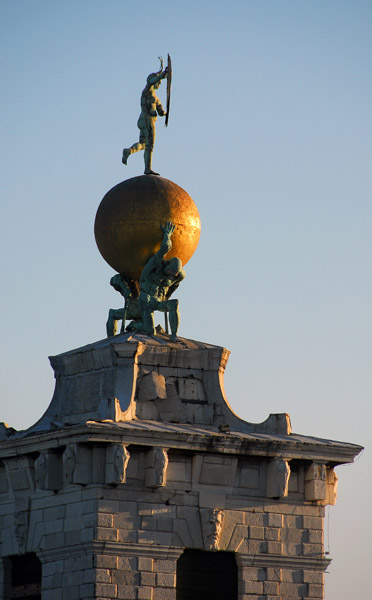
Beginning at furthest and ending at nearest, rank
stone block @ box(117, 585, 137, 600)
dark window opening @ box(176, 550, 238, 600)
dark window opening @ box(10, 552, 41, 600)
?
1. dark window opening @ box(10, 552, 41, 600)
2. dark window opening @ box(176, 550, 238, 600)
3. stone block @ box(117, 585, 137, 600)

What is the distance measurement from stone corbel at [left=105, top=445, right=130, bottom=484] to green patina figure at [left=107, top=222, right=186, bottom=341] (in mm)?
4359

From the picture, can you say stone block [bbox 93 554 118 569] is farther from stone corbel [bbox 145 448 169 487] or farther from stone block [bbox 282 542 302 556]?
stone block [bbox 282 542 302 556]

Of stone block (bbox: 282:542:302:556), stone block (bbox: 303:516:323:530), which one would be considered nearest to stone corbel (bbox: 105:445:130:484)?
stone block (bbox: 282:542:302:556)

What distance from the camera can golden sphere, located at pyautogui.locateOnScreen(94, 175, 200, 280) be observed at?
165ft

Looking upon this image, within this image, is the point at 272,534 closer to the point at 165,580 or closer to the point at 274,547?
the point at 274,547

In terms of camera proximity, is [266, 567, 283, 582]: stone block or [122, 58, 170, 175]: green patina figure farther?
[122, 58, 170, 175]: green patina figure

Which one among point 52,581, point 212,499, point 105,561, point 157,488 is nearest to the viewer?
point 105,561

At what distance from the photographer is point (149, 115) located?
171 ft

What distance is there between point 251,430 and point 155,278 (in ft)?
15.7

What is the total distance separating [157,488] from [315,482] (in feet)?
14.2

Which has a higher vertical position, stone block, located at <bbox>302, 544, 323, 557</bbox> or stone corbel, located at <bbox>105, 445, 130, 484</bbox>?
stone corbel, located at <bbox>105, 445, 130, 484</bbox>

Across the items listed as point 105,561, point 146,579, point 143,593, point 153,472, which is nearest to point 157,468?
point 153,472

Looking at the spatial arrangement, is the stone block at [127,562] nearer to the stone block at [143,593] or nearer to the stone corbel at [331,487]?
the stone block at [143,593]

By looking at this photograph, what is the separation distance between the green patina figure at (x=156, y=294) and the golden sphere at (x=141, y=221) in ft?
1.10
